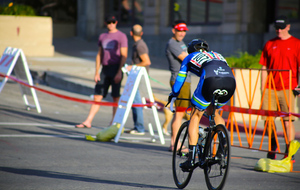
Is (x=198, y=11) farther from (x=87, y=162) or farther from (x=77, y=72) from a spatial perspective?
(x=87, y=162)

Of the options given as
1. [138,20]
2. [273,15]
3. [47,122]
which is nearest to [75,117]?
[47,122]

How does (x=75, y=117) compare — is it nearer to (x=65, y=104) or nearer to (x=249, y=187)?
(x=65, y=104)

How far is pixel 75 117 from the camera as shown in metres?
11.9

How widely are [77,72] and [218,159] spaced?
13.4 meters

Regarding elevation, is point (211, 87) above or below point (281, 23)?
below

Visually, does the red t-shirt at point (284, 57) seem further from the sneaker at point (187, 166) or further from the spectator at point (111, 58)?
the spectator at point (111, 58)

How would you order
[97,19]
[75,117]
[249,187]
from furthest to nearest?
[97,19], [75,117], [249,187]

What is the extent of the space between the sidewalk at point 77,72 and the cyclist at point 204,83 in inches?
202

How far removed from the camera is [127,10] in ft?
95.5

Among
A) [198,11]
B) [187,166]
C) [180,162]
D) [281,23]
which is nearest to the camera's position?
[187,166]

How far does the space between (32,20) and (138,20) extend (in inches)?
285

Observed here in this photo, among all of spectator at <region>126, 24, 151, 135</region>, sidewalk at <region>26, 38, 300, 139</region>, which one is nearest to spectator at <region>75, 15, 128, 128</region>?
spectator at <region>126, 24, 151, 135</region>

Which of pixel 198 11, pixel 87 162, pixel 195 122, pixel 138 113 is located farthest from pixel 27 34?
pixel 195 122

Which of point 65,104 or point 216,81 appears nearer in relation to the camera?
point 216,81
